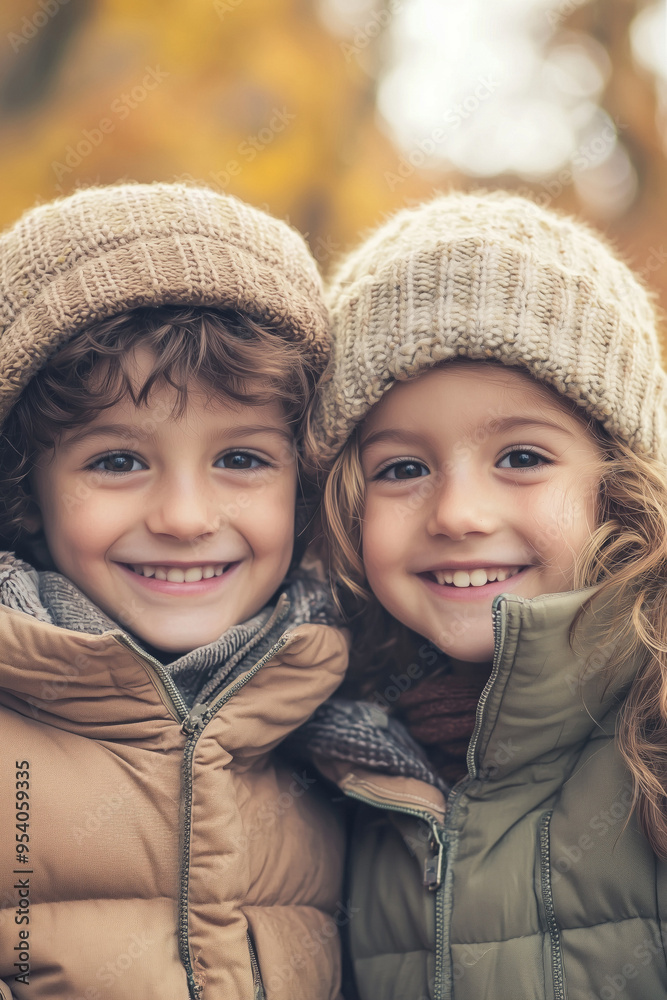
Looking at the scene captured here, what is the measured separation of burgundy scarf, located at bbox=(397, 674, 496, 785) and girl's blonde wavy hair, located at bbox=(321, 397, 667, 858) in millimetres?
131

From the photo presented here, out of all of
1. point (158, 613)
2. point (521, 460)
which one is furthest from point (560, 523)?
point (158, 613)

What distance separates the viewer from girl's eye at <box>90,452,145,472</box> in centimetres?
163

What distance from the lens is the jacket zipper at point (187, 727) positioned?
1.42 meters

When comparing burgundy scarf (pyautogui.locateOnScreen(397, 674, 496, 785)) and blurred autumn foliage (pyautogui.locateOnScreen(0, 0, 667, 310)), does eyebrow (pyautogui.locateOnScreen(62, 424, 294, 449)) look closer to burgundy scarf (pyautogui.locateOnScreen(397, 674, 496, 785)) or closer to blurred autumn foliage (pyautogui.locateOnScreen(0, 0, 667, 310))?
burgundy scarf (pyautogui.locateOnScreen(397, 674, 496, 785))

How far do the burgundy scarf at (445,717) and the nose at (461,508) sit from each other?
13.9 inches

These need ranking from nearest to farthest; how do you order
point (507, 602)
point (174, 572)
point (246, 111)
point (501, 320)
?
1. point (507, 602)
2. point (501, 320)
3. point (174, 572)
4. point (246, 111)

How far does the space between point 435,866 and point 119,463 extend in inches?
37.7

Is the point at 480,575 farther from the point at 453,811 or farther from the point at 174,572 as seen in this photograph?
the point at 174,572

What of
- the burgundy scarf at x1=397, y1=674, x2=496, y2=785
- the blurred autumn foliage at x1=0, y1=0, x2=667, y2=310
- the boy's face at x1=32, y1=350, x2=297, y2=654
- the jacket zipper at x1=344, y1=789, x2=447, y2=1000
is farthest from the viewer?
the blurred autumn foliage at x1=0, y1=0, x2=667, y2=310

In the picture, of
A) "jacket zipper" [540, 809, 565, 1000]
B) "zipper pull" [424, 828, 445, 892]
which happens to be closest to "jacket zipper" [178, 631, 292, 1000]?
"zipper pull" [424, 828, 445, 892]

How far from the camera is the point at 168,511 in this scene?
1.57 meters

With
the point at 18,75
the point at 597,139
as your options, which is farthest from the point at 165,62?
the point at 597,139

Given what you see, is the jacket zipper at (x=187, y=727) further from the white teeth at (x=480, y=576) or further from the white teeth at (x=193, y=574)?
the white teeth at (x=480, y=576)

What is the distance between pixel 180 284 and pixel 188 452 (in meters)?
0.31
